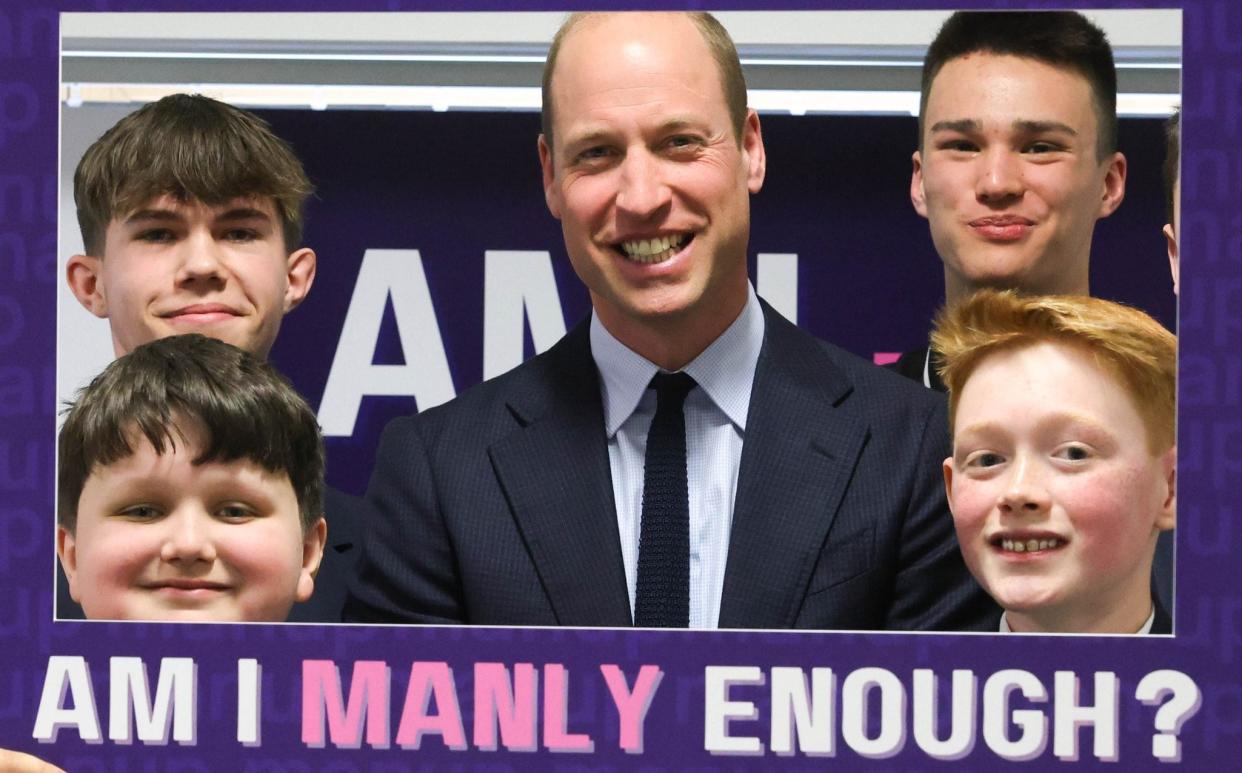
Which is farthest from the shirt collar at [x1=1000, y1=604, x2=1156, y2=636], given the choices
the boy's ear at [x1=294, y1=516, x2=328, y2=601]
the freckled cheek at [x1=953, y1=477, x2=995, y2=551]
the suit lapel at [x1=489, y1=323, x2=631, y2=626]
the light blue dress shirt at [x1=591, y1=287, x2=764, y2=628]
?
the boy's ear at [x1=294, y1=516, x2=328, y2=601]

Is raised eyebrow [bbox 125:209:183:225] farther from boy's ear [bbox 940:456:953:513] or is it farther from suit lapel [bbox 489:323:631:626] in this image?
boy's ear [bbox 940:456:953:513]

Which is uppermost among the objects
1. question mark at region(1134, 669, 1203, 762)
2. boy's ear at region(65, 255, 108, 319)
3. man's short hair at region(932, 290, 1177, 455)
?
boy's ear at region(65, 255, 108, 319)

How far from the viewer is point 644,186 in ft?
7.98

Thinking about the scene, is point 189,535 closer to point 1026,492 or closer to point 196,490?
point 196,490

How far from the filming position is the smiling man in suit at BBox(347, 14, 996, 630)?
2406 millimetres

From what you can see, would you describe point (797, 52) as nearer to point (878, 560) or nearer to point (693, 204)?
point (693, 204)

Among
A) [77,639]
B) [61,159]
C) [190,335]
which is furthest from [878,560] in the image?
[61,159]

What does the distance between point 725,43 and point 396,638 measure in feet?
3.78

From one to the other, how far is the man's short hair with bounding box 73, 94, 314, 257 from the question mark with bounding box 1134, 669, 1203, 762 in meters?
1.64

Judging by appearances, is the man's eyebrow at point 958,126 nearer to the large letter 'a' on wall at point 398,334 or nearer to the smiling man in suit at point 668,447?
the smiling man in suit at point 668,447

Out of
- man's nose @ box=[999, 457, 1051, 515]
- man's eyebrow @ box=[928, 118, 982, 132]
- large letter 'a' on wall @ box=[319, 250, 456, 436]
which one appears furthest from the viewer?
large letter 'a' on wall @ box=[319, 250, 456, 436]

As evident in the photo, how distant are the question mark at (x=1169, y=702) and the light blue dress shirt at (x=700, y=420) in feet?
2.42

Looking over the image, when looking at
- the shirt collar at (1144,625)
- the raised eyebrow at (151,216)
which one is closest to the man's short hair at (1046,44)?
the shirt collar at (1144,625)

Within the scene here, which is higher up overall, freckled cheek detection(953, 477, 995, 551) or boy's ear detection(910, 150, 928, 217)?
boy's ear detection(910, 150, 928, 217)
